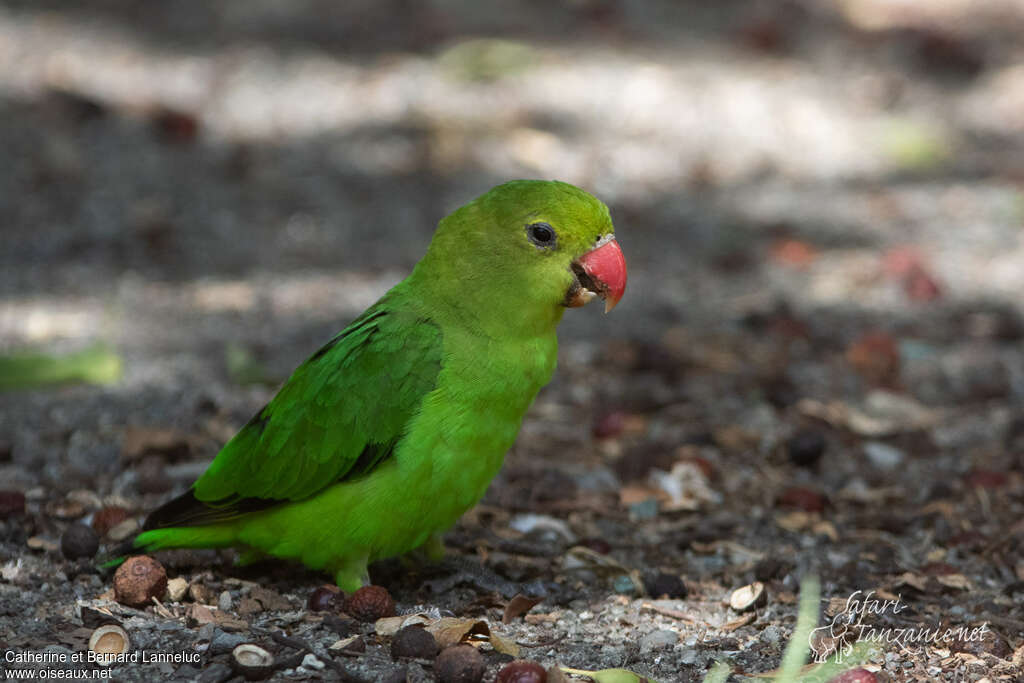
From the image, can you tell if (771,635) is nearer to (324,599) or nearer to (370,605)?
(370,605)

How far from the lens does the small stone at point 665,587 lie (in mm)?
3400

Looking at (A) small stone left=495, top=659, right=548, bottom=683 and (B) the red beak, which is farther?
(B) the red beak

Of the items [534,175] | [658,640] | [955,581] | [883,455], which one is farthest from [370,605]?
[534,175]

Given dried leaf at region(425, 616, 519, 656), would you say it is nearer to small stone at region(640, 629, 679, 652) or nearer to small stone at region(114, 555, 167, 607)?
small stone at region(640, 629, 679, 652)

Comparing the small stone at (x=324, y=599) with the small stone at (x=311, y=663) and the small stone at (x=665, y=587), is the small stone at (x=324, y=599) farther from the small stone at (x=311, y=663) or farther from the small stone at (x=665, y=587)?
the small stone at (x=665, y=587)

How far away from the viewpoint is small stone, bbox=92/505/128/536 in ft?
11.8

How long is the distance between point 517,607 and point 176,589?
3.24 ft

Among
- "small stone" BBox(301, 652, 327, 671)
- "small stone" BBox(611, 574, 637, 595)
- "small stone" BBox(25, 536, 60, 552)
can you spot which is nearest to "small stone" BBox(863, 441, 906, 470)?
"small stone" BBox(611, 574, 637, 595)

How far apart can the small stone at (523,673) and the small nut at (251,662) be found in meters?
0.58

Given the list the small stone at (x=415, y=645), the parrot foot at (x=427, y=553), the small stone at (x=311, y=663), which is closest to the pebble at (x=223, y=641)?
the small stone at (x=311, y=663)

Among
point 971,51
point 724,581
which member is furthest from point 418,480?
point 971,51

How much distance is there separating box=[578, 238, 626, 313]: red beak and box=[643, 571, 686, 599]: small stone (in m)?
0.88

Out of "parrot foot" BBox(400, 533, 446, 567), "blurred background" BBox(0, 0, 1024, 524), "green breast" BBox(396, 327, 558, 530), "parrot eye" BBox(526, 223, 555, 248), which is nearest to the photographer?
"green breast" BBox(396, 327, 558, 530)

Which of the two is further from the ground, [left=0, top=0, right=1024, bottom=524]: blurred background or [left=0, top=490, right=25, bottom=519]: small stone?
[left=0, top=0, right=1024, bottom=524]: blurred background
